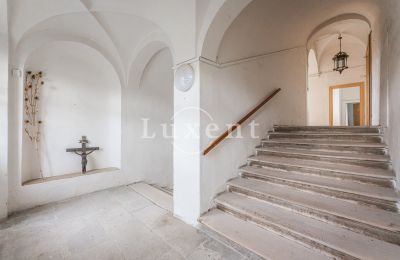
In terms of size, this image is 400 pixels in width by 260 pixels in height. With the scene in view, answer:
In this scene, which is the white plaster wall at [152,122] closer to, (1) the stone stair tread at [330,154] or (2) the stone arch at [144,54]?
(2) the stone arch at [144,54]

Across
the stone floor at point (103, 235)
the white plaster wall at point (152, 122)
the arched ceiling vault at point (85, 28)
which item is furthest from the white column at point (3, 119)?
the white plaster wall at point (152, 122)

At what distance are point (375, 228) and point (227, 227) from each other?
1.40m

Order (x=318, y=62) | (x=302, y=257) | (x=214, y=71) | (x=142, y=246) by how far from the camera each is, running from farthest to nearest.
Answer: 1. (x=318, y=62)
2. (x=214, y=71)
3. (x=142, y=246)
4. (x=302, y=257)

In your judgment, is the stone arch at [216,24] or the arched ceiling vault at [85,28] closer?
the stone arch at [216,24]

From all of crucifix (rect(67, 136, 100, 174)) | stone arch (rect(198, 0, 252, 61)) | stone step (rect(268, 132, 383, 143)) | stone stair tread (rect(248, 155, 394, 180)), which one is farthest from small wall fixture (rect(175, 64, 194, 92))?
crucifix (rect(67, 136, 100, 174))

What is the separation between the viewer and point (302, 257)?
163 cm

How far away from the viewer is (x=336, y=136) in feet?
10.5

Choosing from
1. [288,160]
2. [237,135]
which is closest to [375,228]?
[288,160]

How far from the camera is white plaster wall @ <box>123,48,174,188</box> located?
164 inches

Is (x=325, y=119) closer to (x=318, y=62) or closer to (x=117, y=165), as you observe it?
(x=318, y=62)

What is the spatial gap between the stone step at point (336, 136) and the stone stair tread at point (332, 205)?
1.43 metres

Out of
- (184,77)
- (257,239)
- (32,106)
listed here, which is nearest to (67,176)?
(32,106)

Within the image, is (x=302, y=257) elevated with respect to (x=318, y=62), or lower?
lower

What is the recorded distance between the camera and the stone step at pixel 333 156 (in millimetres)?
2379
